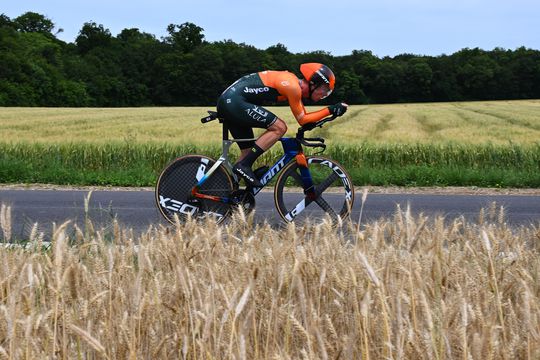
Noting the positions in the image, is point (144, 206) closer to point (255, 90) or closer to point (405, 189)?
point (255, 90)

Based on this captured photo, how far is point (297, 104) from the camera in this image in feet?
23.5

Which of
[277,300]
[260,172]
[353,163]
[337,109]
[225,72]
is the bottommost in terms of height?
[353,163]

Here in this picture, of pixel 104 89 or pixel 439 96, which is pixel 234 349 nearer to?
pixel 104 89

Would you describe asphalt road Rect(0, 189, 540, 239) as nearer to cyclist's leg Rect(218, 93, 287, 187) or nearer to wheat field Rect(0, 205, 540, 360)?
cyclist's leg Rect(218, 93, 287, 187)

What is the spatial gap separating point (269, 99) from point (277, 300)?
192 inches

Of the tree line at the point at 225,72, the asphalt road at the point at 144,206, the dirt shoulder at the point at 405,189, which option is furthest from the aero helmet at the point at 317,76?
the tree line at the point at 225,72

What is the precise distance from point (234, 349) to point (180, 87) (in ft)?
304

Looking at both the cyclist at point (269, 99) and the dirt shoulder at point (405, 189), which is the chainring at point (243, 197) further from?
the dirt shoulder at point (405, 189)

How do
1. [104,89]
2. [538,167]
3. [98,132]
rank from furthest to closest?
1. [104,89]
2. [98,132]
3. [538,167]

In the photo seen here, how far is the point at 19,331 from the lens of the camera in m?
2.26

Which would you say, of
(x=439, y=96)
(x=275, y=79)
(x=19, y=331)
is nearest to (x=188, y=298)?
(x=19, y=331)

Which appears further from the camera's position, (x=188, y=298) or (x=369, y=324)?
(x=369, y=324)

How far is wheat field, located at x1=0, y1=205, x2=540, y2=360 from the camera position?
206 centimetres

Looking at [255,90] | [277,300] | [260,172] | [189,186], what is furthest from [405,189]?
[277,300]
